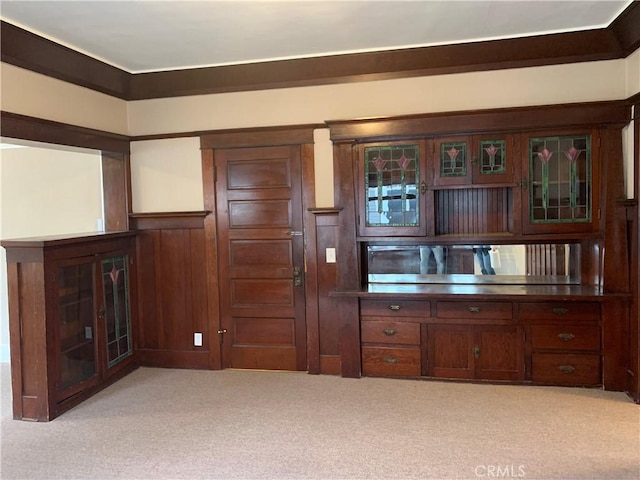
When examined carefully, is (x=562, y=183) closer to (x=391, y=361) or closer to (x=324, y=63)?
(x=391, y=361)

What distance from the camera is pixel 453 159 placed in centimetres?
404

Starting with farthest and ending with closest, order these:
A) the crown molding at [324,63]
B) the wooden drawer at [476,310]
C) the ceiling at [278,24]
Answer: the wooden drawer at [476,310], the crown molding at [324,63], the ceiling at [278,24]

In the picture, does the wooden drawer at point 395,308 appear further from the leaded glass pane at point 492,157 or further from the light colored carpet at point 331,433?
the leaded glass pane at point 492,157

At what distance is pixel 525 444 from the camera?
10.00 ft

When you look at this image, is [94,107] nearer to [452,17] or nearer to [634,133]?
[452,17]

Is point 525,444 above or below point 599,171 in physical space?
below

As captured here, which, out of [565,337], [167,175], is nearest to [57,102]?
[167,175]

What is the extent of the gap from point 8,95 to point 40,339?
5.58 ft

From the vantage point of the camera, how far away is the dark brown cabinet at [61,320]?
3.60 metres

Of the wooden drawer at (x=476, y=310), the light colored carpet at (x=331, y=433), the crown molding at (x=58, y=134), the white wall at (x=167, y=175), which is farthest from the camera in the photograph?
the white wall at (x=167, y=175)

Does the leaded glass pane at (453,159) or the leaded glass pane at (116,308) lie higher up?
the leaded glass pane at (453,159)

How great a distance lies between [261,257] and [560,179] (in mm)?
2541

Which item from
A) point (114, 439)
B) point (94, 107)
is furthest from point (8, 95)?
point (114, 439)

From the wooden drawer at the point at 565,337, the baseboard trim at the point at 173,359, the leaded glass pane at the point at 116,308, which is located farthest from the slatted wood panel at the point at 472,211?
the leaded glass pane at the point at 116,308
